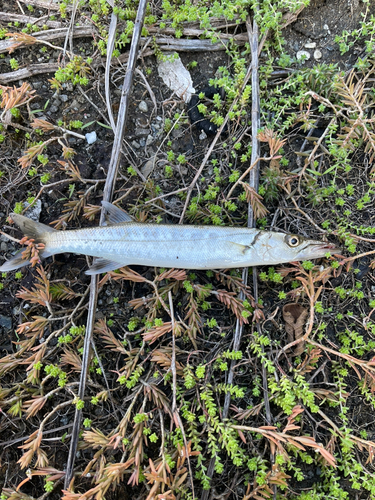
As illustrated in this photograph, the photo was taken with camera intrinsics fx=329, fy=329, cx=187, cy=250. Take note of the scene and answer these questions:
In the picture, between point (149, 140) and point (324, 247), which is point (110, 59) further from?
point (324, 247)

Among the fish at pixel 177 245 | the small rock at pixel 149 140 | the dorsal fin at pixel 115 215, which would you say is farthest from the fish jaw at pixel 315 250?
the small rock at pixel 149 140

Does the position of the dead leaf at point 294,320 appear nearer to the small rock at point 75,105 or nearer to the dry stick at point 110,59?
the dry stick at point 110,59

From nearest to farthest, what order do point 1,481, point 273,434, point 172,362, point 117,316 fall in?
point 273,434
point 172,362
point 1,481
point 117,316

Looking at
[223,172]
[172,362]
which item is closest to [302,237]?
[223,172]

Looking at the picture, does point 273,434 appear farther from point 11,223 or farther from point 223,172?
point 11,223

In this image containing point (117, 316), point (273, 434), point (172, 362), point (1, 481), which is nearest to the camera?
point (273, 434)

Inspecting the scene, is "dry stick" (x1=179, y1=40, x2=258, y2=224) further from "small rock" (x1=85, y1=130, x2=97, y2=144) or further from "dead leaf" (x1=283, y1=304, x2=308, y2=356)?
"dead leaf" (x1=283, y1=304, x2=308, y2=356)

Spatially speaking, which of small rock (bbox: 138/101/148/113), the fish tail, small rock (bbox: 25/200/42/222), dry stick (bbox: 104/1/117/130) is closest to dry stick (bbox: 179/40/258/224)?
small rock (bbox: 138/101/148/113)

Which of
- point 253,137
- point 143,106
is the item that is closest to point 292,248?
point 253,137
